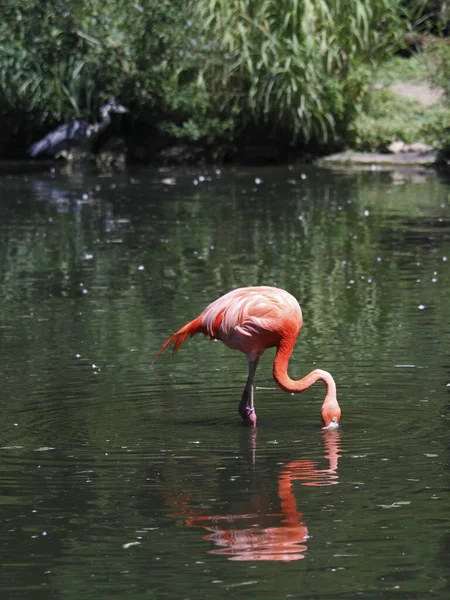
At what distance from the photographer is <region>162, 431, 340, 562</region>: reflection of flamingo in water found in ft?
14.7

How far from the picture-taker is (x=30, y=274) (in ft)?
34.8

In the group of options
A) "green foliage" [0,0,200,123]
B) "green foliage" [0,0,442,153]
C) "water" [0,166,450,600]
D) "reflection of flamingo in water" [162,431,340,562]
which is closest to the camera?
"water" [0,166,450,600]

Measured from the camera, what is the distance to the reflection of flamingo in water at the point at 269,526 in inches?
176

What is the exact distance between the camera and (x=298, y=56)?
18422 mm

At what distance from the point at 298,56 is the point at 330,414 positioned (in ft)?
43.2

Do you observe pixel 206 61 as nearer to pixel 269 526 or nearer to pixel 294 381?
pixel 294 381

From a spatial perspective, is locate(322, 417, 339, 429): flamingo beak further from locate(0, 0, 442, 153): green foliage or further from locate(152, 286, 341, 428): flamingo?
locate(0, 0, 442, 153): green foliage

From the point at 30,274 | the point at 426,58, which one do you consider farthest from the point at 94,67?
the point at 30,274

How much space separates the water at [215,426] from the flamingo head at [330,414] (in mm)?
62

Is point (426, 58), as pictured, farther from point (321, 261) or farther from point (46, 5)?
point (321, 261)

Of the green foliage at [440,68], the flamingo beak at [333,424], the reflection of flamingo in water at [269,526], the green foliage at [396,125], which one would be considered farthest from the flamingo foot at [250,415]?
the green foliage at [440,68]

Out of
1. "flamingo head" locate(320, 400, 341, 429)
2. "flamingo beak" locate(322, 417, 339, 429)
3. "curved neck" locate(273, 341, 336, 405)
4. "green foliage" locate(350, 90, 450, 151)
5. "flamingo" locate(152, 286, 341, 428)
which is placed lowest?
"flamingo beak" locate(322, 417, 339, 429)

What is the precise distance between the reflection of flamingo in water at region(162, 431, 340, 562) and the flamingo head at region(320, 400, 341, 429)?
0.45 meters

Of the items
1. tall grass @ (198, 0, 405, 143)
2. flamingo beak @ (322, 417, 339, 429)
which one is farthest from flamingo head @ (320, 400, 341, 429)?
tall grass @ (198, 0, 405, 143)
